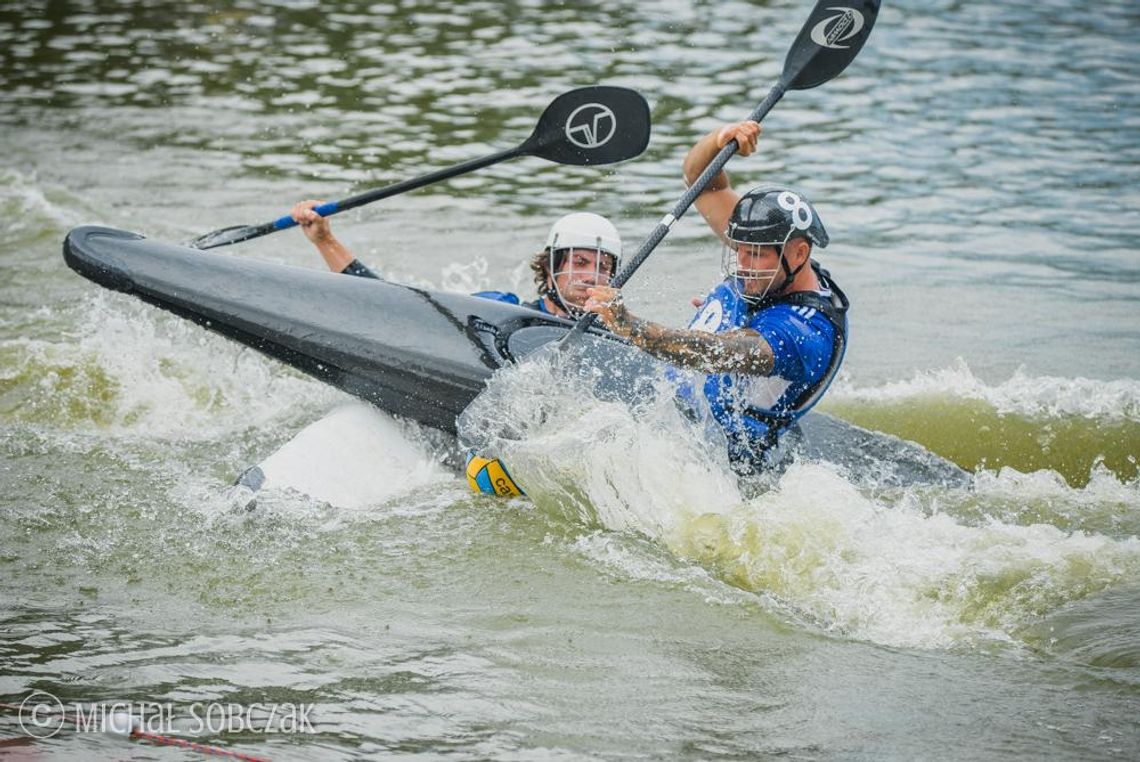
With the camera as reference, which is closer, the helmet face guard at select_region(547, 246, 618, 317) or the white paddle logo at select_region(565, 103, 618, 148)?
the helmet face guard at select_region(547, 246, 618, 317)

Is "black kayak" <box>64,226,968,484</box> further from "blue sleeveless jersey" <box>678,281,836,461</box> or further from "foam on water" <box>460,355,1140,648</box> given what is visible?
"blue sleeveless jersey" <box>678,281,836,461</box>

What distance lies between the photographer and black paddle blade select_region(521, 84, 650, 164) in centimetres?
657

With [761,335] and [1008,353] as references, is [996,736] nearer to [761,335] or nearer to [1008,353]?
[761,335]

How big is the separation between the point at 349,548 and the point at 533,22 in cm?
1173

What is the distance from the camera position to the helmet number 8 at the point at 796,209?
507cm

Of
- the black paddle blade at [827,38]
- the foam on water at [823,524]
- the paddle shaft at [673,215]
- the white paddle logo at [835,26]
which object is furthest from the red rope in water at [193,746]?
the white paddle logo at [835,26]

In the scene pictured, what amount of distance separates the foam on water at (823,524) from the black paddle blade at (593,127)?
1576mm

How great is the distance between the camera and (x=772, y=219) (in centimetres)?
506

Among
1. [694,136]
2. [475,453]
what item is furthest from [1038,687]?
[694,136]

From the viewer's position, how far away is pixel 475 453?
18.1 ft

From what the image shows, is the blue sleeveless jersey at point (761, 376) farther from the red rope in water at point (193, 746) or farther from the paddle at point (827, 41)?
the red rope in water at point (193, 746)

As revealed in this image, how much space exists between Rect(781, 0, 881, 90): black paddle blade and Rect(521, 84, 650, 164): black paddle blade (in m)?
0.75

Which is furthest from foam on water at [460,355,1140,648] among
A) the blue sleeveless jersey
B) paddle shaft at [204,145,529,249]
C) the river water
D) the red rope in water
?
the red rope in water

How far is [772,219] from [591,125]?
186 centimetres
